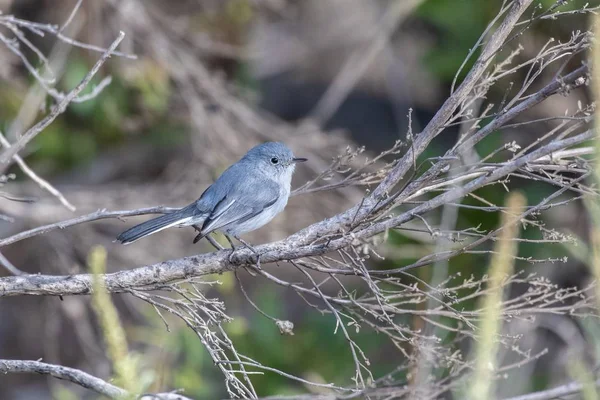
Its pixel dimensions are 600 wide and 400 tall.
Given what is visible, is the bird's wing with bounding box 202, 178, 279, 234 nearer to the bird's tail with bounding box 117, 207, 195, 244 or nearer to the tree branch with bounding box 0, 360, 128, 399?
the bird's tail with bounding box 117, 207, 195, 244

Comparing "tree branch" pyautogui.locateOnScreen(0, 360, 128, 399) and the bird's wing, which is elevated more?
the bird's wing

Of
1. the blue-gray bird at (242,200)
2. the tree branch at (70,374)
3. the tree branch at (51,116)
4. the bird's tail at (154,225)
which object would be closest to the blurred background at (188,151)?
the blue-gray bird at (242,200)

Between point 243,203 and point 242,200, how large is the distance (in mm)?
30

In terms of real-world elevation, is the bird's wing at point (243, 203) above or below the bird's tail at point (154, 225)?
above

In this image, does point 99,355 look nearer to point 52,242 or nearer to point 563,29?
point 52,242

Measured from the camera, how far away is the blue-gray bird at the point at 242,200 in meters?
3.91

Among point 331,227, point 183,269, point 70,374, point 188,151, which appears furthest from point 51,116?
point 188,151

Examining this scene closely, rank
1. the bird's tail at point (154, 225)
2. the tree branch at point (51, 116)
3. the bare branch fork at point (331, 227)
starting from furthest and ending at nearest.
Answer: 1. the bird's tail at point (154, 225)
2. the tree branch at point (51, 116)
3. the bare branch fork at point (331, 227)

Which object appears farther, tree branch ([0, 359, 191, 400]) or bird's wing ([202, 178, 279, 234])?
bird's wing ([202, 178, 279, 234])

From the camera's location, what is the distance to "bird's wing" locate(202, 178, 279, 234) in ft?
13.1

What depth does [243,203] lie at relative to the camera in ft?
13.9

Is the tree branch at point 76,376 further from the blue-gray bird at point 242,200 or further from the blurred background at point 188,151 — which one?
the blurred background at point 188,151

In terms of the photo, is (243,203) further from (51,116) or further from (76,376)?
(76,376)

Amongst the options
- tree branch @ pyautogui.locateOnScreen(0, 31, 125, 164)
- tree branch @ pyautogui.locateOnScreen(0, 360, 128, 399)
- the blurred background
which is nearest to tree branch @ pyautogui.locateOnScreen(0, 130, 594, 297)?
tree branch @ pyautogui.locateOnScreen(0, 360, 128, 399)
